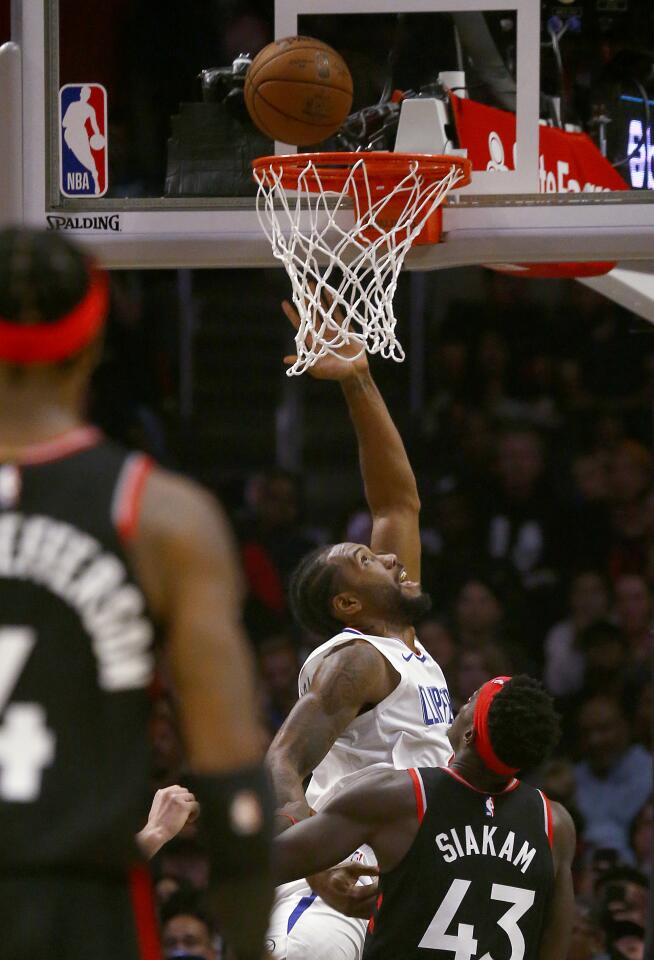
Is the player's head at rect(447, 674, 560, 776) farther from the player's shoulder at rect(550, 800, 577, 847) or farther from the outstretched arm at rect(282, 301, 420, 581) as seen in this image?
the outstretched arm at rect(282, 301, 420, 581)

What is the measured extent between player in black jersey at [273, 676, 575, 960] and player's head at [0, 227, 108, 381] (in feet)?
5.58

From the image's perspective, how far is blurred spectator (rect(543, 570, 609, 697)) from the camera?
7477mm

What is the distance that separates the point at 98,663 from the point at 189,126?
11.0ft

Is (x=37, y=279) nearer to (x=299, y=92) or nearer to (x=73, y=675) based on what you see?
(x=73, y=675)

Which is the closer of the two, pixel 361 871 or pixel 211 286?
pixel 361 871

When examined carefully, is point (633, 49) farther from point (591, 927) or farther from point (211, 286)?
point (591, 927)

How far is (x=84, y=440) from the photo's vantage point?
1875 mm

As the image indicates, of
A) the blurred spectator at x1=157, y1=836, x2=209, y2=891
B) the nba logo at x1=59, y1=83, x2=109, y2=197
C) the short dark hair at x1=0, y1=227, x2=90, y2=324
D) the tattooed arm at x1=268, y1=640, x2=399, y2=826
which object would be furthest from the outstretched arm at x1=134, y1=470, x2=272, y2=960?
the blurred spectator at x1=157, y1=836, x2=209, y2=891

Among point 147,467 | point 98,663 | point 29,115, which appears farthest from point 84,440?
point 29,115

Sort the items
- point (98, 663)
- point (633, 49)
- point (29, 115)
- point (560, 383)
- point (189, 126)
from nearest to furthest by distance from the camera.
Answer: point (98, 663) → point (29, 115) → point (189, 126) → point (633, 49) → point (560, 383)

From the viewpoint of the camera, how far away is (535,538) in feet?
25.6

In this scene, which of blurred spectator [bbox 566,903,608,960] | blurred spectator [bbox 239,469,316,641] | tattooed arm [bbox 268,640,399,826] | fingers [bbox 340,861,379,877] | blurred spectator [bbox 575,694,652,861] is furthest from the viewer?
blurred spectator [bbox 239,469,316,641]

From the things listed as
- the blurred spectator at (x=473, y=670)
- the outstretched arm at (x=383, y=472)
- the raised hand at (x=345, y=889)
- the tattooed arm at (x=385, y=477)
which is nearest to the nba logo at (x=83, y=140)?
the outstretched arm at (x=383, y=472)

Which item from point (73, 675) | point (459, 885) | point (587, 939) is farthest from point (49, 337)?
point (587, 939)
